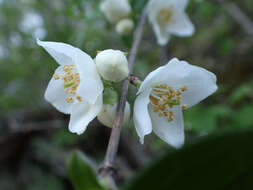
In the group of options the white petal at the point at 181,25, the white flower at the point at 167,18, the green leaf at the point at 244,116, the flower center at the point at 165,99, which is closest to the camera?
the flower center at the point at 165,99

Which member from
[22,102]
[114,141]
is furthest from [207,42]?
[114,141]

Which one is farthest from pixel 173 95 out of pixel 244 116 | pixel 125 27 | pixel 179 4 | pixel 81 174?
pixel 244 116

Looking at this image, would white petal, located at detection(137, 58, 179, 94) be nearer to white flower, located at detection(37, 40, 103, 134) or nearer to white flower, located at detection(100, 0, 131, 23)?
white flower, located at detection(37, 40, 103, 134)

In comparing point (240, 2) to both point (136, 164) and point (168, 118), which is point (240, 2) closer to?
point (136, 164)

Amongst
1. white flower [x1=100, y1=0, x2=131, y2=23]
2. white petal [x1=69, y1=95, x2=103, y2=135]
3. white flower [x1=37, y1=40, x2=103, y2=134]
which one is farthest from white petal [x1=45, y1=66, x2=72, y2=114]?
white flower [x1=100, y1=0, x2=131, y2=23]

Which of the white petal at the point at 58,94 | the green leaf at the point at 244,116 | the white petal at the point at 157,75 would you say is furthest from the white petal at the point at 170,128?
the green leaf at the point at 244,116

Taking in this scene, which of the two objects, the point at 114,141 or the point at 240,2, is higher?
the point at 114,141

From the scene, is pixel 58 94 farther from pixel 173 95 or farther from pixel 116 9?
pixel 116 9

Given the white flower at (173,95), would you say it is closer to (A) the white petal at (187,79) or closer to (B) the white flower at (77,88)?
(A) the white petal at (187,79)
